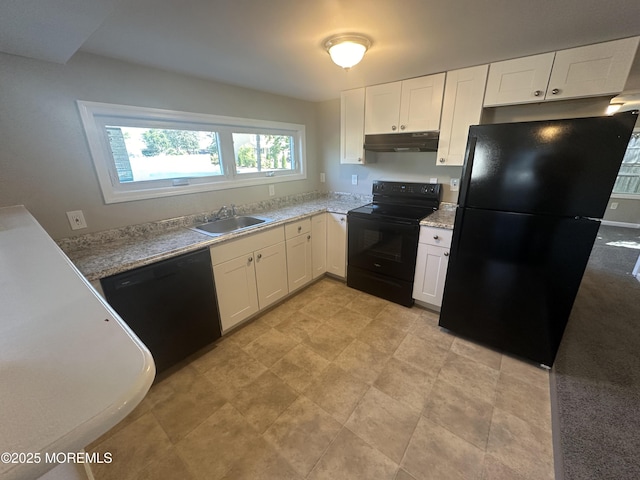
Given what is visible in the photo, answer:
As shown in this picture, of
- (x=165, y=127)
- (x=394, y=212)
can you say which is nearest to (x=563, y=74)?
(x=394, y=212)

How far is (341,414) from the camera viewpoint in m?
1.54

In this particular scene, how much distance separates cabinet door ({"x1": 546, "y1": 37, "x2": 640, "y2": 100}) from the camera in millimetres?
1564

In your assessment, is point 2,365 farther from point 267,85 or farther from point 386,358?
point 267,85

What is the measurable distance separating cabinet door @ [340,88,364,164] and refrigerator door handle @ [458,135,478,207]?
1252mm

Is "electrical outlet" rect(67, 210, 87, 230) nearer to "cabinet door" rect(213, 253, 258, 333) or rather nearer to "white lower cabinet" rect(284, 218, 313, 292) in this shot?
"cabinet door" rect(213, 253, 258, 333)

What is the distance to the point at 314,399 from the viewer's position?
1634 mm

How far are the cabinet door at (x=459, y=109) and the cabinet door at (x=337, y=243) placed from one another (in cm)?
116

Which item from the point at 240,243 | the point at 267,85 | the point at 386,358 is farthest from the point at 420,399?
the point at 267,85

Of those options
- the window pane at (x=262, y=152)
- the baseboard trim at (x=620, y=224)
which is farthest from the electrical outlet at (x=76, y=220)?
the baseboard trim at (x=620, y=224)

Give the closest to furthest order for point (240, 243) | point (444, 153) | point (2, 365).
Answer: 1. point (2, 365)
2. point (240, 243)
3. point (444, 153)

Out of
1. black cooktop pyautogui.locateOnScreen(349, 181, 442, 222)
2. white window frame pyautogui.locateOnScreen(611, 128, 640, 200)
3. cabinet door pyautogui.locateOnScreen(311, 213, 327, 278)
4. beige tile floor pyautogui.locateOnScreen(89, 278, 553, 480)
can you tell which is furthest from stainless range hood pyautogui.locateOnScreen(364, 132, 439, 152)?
white window frame pyautogui.locateOnScreen(611, 128, 640, 200)

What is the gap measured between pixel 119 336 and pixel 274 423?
1319 mm

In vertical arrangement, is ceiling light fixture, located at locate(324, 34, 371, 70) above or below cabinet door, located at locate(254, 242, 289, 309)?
above

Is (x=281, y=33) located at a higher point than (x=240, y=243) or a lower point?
higher
